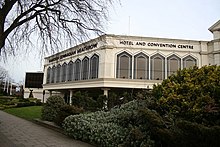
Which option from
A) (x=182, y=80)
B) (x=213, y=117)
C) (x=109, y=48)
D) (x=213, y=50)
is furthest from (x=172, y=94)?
(x=213, y=50)

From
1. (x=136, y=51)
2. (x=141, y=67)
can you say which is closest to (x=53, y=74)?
(x=136, y=51)

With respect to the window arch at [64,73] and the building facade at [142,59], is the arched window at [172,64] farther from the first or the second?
the window arch at [64,73]

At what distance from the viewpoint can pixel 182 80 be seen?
8945mm

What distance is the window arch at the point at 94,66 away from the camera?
3225 centimetres

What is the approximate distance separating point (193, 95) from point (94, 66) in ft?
82.8

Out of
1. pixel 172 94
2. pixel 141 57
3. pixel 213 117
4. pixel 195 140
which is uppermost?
pixel 141 57

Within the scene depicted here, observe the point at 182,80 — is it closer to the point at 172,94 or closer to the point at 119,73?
the point at 172,94

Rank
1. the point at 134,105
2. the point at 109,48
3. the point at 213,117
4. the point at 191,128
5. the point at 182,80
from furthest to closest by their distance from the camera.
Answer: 1. the point at 109,48
2. the point at 134,105
3. the point at 182,80
4. the point at 213,117
5. the point at 191,128

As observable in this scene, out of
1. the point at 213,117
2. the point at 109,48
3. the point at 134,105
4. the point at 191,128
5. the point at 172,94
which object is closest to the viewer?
the point at 191,128

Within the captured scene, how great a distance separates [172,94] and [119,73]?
76.0 feet

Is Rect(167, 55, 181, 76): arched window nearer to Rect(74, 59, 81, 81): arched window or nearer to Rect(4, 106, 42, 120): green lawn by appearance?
Rect(74, 59, 81, 81): arched window

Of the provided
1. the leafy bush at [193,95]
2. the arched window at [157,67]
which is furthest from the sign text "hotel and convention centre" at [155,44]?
the leafy bush at [193,95]

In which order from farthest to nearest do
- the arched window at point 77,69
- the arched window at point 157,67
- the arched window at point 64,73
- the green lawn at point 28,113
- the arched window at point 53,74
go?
1. the arched window at point 53,74
2. the arched window at point 64,73
3. the arched window at point 77,69
4. the arched window at point 157,67
5. the green lawn at point 28,113

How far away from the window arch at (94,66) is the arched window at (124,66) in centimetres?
270
